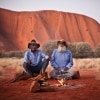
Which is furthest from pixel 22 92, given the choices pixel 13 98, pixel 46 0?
pixel 46 0

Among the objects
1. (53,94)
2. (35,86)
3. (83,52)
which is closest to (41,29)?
(83,52)

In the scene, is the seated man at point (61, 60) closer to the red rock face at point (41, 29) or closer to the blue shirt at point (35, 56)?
the blue shirt at point (35, 56)

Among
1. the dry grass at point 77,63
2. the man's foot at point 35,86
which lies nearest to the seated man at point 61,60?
the man's foot at point 35,86

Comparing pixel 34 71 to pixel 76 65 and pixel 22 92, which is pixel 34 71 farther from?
pixel 76 65

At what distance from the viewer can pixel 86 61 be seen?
26.6 ft

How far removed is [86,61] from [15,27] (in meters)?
1.92

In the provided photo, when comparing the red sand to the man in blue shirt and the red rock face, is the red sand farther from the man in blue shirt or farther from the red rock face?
the red rock face

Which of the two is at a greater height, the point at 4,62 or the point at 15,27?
the point at 15,27

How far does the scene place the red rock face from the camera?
6887 mm

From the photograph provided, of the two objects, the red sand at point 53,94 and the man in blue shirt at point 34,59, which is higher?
the man in blue shirt at point 34,59

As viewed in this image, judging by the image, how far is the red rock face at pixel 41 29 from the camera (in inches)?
271

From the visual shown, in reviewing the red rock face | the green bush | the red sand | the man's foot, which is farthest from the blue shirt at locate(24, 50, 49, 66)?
the green bush

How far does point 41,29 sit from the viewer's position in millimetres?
7168

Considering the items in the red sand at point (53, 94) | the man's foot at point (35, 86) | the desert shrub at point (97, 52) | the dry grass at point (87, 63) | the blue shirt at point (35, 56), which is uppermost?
the desert shrub at point (97, 52)
